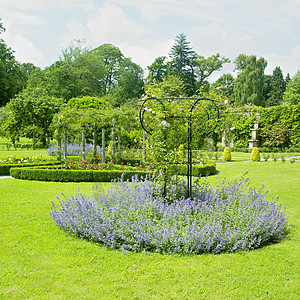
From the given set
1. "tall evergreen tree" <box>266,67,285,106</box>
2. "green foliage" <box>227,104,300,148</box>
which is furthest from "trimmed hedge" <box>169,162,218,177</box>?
"tall evergreen tree" <box>266,67,285,106</box>

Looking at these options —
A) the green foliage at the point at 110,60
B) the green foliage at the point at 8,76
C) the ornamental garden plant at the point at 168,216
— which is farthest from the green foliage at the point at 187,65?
the ornamental garden plant at the point at 168,216

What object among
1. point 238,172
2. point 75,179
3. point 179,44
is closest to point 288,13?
point 238,172

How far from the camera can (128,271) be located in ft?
11.5

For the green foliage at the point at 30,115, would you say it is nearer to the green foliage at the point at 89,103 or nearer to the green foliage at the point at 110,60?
the green foliage at the point at 89,103

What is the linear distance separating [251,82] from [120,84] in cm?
1721

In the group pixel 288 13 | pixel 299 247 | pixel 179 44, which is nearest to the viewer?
pixel 299 247

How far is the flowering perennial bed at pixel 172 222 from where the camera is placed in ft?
13.3

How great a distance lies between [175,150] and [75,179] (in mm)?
5469

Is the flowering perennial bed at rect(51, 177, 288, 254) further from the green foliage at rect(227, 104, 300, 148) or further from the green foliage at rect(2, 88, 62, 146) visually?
the green foliage at rect(2, 88, 62, 146)

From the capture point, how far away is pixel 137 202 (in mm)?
5086

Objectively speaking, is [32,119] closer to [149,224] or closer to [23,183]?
[23,183]

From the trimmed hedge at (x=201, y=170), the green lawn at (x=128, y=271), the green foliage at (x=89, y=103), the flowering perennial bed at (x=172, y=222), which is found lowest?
the green lawn at (x=128, y=271)

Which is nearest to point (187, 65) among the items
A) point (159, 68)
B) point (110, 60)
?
point (159, 68)

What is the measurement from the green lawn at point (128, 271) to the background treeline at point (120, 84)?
60.2ft
